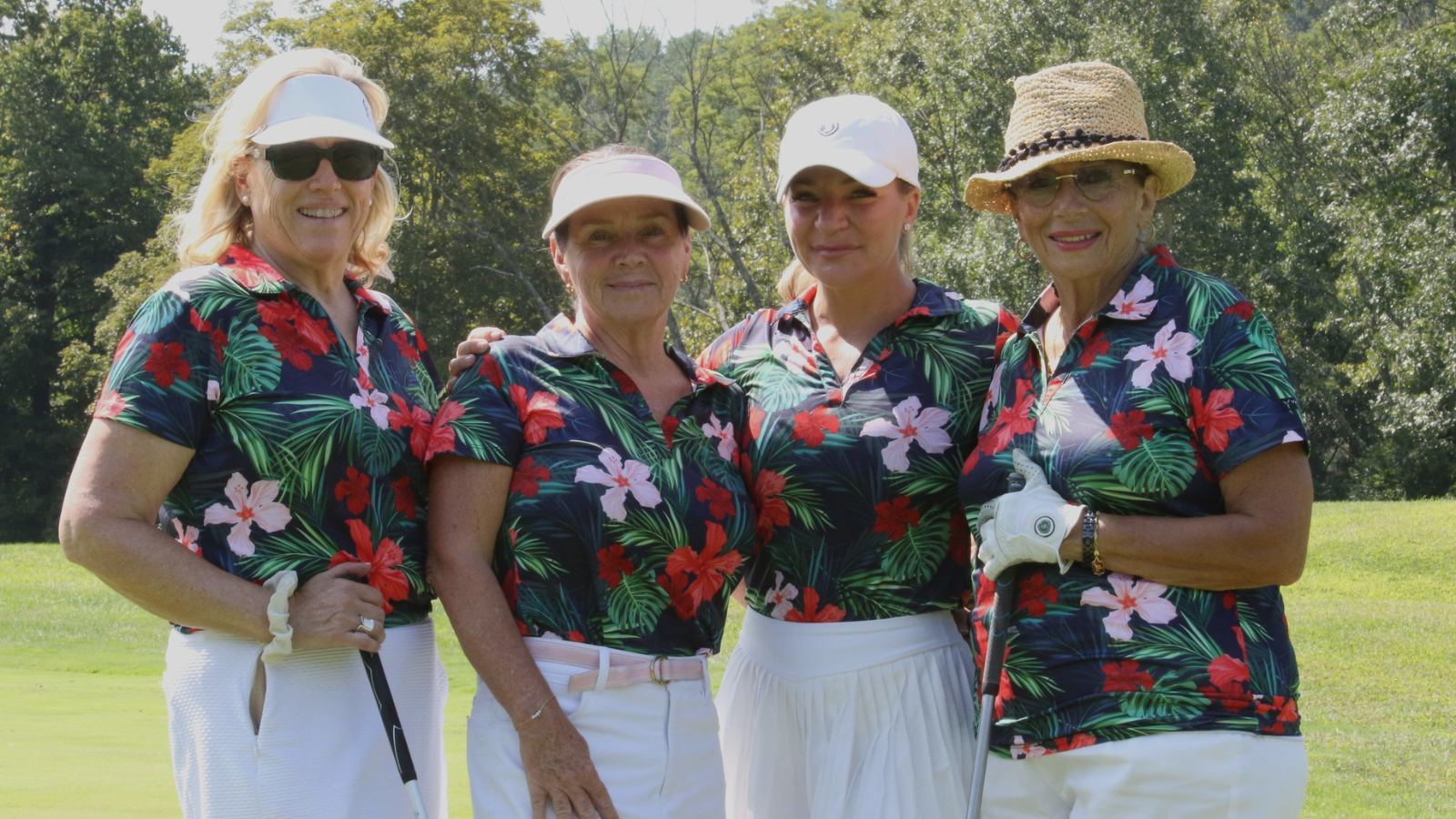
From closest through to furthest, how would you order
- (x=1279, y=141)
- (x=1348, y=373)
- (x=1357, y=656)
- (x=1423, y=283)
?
1. (x=1357, y=656)
2. (x=1423, y=283)
3. (x=1348, y=373)
4. (x=1279, y=141)

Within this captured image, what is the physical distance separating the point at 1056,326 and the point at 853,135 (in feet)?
2.44

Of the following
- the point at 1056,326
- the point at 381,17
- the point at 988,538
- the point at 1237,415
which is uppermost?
the point at 381,17

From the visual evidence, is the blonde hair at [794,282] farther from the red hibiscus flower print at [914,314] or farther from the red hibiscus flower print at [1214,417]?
the red hibiscus flower print at [1214,417]

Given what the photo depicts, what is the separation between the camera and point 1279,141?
3316cm

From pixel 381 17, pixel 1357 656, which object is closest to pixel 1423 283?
pixel 1357 656

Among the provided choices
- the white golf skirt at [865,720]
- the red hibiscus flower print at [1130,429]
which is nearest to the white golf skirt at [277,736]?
the white golf skirt at [865,720]

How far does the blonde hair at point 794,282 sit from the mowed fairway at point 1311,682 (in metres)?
1.87

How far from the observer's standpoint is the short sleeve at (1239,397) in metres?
3.01

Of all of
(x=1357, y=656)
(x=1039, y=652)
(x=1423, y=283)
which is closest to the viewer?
(x=1039, y=652)

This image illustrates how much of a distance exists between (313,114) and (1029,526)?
1980mm

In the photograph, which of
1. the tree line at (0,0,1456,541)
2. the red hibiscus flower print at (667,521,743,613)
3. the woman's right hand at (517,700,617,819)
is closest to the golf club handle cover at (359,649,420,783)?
the woman's right hand at (517,700,617,819)

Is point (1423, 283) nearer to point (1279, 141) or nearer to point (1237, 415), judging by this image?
point (1279, 141)

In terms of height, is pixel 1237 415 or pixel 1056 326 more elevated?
pixel 1056 326

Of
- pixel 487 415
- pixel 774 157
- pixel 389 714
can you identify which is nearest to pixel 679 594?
pixel 487 415
